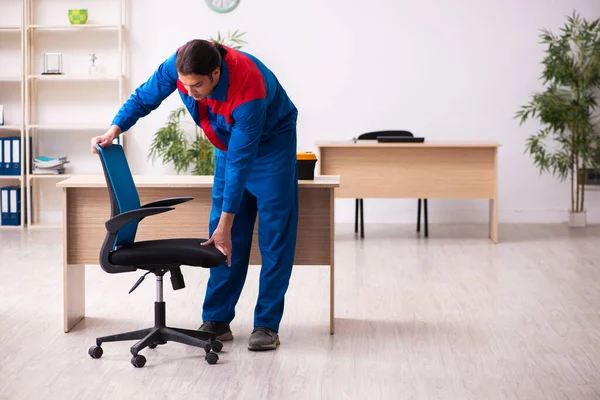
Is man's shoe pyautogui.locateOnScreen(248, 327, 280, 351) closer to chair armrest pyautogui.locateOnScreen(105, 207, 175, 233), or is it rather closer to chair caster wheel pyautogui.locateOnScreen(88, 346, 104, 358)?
chair caster wheel pyautogui.locateOnScreen(88, 346, 104, 358)

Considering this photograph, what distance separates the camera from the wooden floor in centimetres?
307

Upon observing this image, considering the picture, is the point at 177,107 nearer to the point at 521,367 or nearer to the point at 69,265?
the point at 69,265

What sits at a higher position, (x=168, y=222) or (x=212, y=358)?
(x=168, y=222)

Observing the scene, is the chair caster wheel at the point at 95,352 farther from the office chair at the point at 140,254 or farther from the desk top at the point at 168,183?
the desk top at the point at 168,183

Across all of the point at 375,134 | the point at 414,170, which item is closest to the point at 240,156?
the point at 414,170

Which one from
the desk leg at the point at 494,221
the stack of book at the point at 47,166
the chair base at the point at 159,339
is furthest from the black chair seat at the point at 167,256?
the stack of book at the point at 47,166

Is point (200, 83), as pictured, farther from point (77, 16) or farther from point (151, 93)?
point (77, 16)

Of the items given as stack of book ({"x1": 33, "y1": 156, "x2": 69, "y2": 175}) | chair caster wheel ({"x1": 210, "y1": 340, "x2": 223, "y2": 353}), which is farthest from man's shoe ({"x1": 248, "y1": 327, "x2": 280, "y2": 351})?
stack of book ({"x1": 33, "y1": 156, "x2": 69, "y2": 175})

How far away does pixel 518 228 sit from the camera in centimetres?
694

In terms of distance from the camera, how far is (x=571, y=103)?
672cm

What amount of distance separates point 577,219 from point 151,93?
4.64m

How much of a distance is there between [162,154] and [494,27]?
2994mm

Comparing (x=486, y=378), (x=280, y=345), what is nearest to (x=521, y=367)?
(x=486, y=378)

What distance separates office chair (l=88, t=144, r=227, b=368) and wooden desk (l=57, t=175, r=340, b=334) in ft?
1.43
